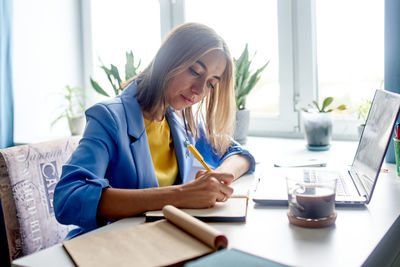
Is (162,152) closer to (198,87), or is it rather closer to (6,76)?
(198,87)

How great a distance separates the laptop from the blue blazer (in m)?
0.31

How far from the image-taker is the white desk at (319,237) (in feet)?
2.51

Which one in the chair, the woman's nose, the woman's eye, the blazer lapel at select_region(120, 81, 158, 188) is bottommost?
the chair

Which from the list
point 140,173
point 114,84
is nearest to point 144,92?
point 140,173

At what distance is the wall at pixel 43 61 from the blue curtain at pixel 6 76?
0.10 metres

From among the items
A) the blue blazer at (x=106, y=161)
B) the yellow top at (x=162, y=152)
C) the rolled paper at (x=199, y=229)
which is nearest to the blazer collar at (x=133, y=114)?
the blue blazer at (x=106, y=161)

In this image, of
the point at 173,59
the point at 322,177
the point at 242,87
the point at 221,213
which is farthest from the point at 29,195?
the point at 242,87

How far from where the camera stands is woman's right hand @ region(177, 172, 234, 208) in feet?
3.33

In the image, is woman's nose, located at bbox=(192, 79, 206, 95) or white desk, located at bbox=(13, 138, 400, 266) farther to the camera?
woman's nose, located at bbox=(192, 79, 206, 95)

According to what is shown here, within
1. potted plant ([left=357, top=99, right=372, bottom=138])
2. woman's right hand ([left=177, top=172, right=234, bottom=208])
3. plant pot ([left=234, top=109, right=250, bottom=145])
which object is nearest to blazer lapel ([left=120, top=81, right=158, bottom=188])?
woman's right hand ([left=177, top=172, right=234, bottom=208])

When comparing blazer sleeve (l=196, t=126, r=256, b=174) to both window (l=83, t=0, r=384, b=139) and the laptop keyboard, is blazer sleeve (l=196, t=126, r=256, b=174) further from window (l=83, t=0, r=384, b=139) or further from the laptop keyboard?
window (l=83, t=0, r=384, b=139)

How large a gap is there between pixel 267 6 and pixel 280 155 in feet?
2.74

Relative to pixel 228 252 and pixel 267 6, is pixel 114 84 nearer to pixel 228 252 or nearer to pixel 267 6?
pixel 267 6

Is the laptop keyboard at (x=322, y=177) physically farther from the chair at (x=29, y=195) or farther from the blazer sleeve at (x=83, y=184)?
the chair at (x=29, y=195)
